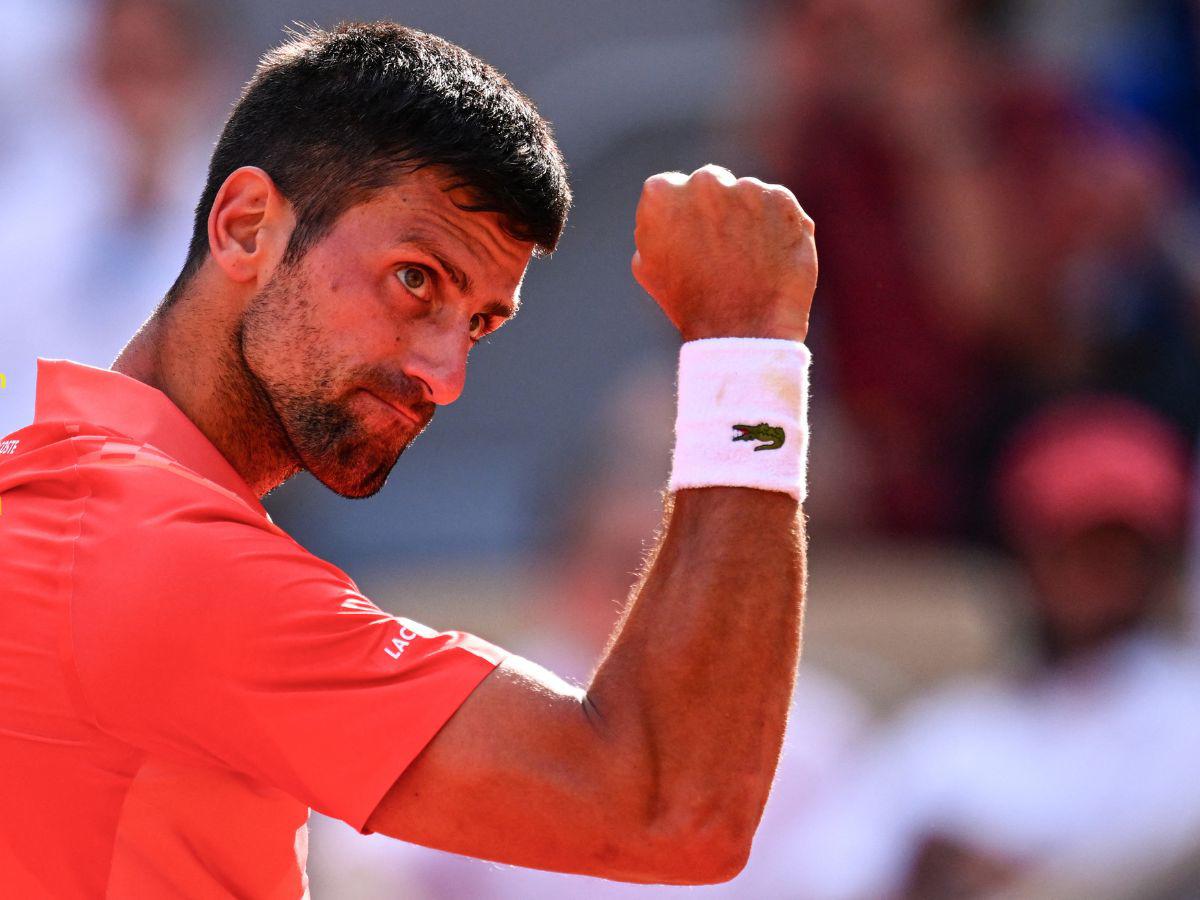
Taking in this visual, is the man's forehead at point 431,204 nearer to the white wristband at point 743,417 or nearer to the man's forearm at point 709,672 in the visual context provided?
the white wristband at point 743,417

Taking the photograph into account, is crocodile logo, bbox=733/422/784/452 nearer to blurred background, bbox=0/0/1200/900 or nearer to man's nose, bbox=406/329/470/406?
man's nose, bbox=406/329/470/406

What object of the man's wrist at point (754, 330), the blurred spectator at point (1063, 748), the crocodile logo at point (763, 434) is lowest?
the blurred spectator at point (1063, 748)

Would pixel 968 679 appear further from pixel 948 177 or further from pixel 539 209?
pixel 539 209

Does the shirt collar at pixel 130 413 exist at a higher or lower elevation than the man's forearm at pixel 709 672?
higher

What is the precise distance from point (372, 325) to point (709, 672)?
65cm

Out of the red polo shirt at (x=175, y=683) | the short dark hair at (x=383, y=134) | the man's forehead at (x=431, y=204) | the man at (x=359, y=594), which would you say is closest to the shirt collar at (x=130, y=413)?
the man at (x=359, y=594)

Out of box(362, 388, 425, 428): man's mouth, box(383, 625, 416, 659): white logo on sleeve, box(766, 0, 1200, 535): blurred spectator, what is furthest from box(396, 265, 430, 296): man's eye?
box(766, 0, 1200, 535): blurred spectator

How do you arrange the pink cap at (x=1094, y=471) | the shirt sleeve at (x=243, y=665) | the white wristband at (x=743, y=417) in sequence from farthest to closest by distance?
the pink cap at (x=1094, y=471) → the white wristband at (x=743, y=417) → the shirt sleeve at (x=243, y=665)

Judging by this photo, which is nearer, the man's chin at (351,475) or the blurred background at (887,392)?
the man's chin at (351,475)

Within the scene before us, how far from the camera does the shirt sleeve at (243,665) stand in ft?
5.90

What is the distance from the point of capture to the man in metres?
1.81

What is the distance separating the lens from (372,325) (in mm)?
2184

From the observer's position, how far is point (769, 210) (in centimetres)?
212

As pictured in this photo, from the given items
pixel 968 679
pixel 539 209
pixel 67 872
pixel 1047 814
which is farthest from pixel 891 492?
pixel 67 872
